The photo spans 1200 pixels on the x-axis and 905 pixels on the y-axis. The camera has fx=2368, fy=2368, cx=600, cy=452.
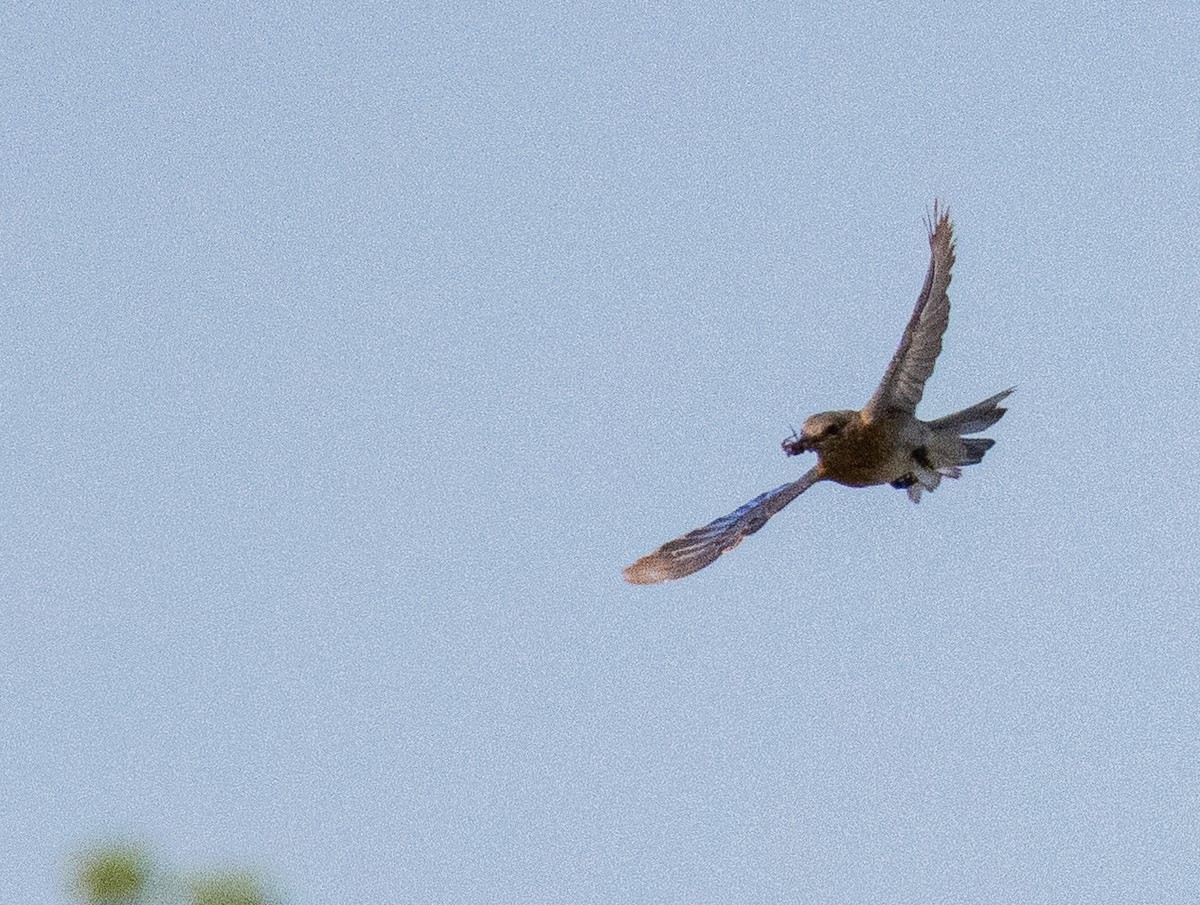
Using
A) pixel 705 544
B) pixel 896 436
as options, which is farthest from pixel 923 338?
pixel 705 544

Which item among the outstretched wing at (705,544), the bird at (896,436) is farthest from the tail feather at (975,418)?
the outstretched wing at (705,544)

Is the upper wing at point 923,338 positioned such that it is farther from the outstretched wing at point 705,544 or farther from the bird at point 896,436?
the outstretched wing at point 705,544

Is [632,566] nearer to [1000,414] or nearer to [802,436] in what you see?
[802,436]

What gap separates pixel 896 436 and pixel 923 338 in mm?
542

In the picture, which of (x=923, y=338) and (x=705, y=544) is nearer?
(x=705, y=544)

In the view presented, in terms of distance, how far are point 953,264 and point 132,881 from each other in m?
5.33

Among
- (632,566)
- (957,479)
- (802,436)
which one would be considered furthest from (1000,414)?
(632,566)

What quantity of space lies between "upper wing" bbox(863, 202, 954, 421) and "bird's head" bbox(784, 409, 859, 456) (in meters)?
0.19

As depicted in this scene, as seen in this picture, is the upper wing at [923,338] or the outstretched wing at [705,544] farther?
the upper wing at [923,338]

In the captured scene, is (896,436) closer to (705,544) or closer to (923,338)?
(923,338)

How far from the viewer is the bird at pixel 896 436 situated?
11688 millimetres

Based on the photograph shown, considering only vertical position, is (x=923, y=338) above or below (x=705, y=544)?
above

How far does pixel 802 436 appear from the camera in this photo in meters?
11.9

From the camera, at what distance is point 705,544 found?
451 inches
